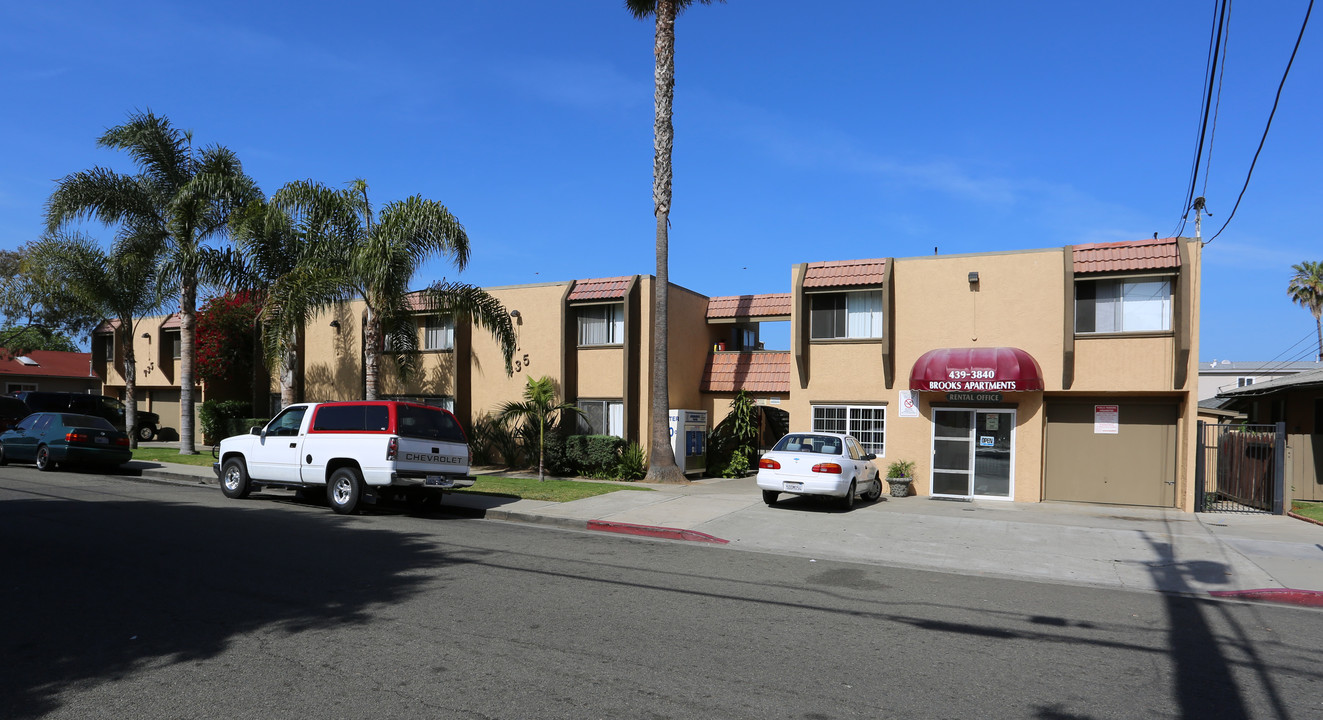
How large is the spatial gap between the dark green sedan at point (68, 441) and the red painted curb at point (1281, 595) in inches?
902

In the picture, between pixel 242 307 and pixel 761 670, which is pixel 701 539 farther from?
pixel 242 307

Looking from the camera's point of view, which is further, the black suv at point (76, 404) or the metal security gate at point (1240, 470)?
the black suv at point (76, 404)

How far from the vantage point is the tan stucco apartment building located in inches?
676

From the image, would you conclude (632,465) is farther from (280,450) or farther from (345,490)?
(280,450)

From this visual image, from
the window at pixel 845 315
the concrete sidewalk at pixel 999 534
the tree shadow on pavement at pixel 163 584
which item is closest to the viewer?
the tree shadow on pavement at pixel 163 584

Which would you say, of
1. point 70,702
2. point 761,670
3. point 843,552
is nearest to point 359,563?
point 70,702

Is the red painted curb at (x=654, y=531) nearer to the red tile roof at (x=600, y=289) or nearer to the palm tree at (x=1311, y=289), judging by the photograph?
the red tile roof at (x=600, y=289)

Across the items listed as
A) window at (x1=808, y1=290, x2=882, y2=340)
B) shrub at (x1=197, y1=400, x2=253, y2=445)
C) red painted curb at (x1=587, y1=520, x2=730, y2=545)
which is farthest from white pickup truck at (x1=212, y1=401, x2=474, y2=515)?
shrub at (x1=197, y1=400, x2=253, y2=445)

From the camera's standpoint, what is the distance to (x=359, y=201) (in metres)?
20.8

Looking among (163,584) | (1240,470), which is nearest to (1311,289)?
(1240,470)

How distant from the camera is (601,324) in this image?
23.1 meters

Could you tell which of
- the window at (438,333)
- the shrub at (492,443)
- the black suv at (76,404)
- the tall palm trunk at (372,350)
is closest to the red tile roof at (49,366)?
the black suv at (76,404)

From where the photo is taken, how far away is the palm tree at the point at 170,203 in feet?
77.4

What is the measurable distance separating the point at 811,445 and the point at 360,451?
814 cm
